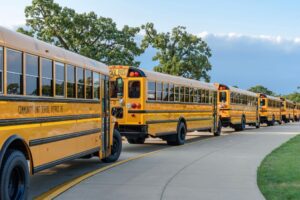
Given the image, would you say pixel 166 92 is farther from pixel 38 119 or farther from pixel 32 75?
pixel 32 75

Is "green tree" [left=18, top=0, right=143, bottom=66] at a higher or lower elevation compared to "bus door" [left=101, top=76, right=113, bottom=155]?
higher

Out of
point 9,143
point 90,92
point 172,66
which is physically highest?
point 172,66

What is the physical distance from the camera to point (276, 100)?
4731 centimetres

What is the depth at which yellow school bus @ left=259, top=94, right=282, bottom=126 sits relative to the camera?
135 ft

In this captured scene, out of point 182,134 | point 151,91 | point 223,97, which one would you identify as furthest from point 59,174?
point 223,97

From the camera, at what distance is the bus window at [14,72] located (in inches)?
267

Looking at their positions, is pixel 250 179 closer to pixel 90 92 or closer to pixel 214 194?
pixel 214 194

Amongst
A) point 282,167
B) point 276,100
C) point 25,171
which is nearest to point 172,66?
point 276,100

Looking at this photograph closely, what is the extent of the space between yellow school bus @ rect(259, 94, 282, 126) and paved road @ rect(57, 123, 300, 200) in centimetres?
2742

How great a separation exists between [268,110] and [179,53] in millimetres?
15319

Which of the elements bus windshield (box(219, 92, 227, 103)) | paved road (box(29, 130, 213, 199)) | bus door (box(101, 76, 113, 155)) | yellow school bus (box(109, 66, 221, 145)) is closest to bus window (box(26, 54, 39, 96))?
Result: paved road (box(29, 130, 213, 199))

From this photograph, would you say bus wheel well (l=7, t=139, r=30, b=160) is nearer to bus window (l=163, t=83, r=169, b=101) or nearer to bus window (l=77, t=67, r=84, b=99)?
bus window (l=77, t=67, r=84, b=99)

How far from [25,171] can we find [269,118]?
37.1 metres

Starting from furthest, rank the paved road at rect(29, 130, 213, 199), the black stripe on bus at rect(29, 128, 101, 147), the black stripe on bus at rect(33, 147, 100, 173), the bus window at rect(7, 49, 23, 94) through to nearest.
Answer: the paved road at rect(29, 130, 213, 199)
the black stripe on bus at rect(33, 147, 100, 173)
the black stripe on bus at rect(29, 128, 101, 147)
the bus window at rect(7, 49, 23, 94)
